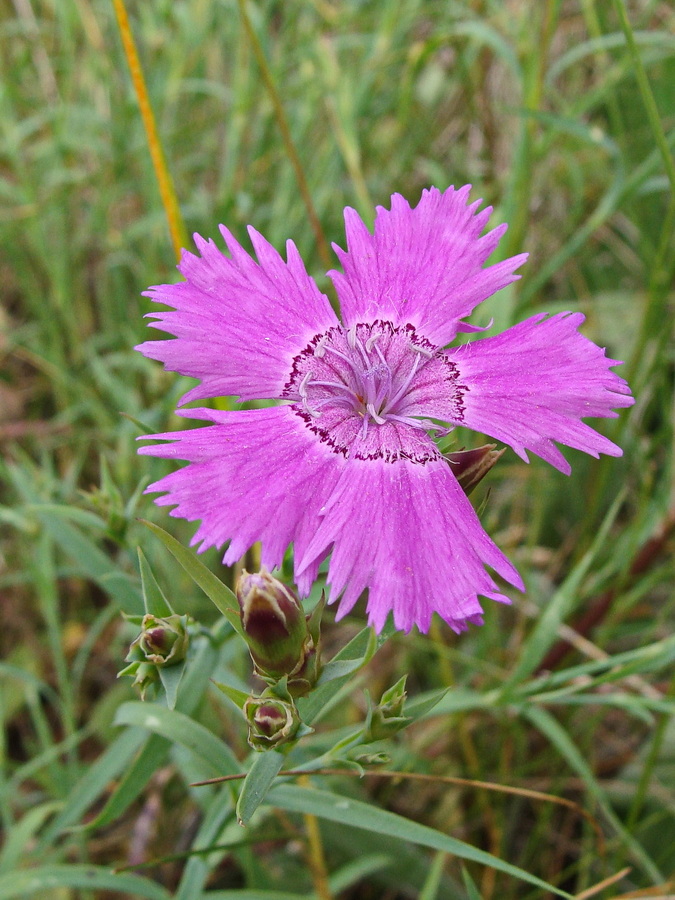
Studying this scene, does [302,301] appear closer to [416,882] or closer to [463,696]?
[463,696]

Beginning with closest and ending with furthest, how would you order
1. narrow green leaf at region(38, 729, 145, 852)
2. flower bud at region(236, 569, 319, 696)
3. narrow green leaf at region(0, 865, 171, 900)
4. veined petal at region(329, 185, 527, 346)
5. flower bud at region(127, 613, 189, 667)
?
1. flower bud at region(236, 569, 319, 696)
2. flower bud at region(127, 613, 189, 667)
3. veined petal at region(329, 185, 527, 346)
4. narrow green leaf at region(0, 865, 171, 900)
5. narrow green leaf at region(38, 729, 145, 852)

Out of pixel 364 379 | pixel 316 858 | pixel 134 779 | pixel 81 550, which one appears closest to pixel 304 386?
pixel 364 379

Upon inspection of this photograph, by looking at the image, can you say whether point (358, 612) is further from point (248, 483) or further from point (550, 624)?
point (248, 483)

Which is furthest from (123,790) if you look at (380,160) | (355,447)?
(380,160)

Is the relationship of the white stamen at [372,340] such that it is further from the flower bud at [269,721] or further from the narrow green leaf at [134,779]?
the narrow green leaf at [134,779]

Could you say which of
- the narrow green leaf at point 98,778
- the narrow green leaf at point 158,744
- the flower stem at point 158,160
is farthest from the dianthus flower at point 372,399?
the narrow green leaf at point 98,778

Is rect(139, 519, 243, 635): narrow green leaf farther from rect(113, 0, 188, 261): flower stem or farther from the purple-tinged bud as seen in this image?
rect(113, 0, 188, 261): flower stem

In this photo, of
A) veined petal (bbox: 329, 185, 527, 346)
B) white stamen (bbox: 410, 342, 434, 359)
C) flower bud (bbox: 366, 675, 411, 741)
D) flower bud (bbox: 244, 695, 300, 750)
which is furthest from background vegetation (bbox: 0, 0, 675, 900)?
white stamen (bbox: 410, 342, 434, 359)
